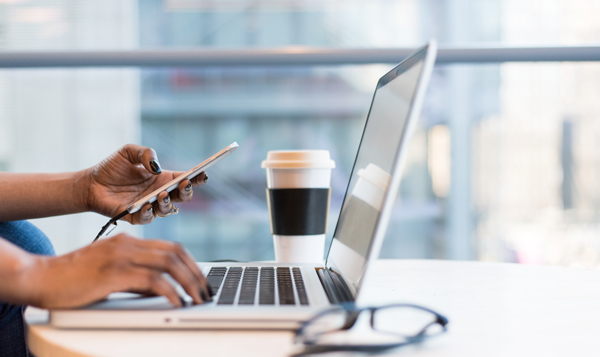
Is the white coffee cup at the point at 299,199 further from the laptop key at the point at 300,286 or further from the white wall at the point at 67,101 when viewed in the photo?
the white wall at the point at 67,101

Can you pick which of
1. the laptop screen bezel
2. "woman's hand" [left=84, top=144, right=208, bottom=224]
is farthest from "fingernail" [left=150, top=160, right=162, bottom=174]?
the laptop screen bezel

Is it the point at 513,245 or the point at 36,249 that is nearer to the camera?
the point at 36,249

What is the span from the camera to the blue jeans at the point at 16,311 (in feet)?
1.91

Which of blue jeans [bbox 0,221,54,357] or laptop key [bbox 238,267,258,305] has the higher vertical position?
laptop key [bbox 238,267,258,305]

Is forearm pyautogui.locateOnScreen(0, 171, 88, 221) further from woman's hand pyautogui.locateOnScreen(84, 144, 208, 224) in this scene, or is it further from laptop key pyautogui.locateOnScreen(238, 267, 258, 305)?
laptop key pyautogui.locateOnScreen(238, 267, 258, 305)

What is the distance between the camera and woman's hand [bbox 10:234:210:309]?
332 millimetres

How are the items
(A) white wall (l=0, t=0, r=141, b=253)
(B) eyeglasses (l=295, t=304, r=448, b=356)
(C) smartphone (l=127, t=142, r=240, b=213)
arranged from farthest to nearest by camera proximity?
(A) white wall (l=0, t=0, r=141, b=253) → (C) smartphone (l=127, t=142, r=240, b=213) → (B) eyeglasses (l=295, t=304, r=448, b=356)

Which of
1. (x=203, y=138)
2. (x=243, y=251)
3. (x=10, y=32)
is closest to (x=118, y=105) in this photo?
(x=203, y=138)

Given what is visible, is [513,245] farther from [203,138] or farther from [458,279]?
[458,279]

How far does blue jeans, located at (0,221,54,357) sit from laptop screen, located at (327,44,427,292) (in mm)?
406

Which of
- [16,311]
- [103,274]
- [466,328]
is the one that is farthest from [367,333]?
[16,311]

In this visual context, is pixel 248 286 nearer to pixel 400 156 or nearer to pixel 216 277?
pixel 216 277

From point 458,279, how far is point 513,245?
240 centimetres

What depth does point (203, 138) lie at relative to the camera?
9.24 feet
